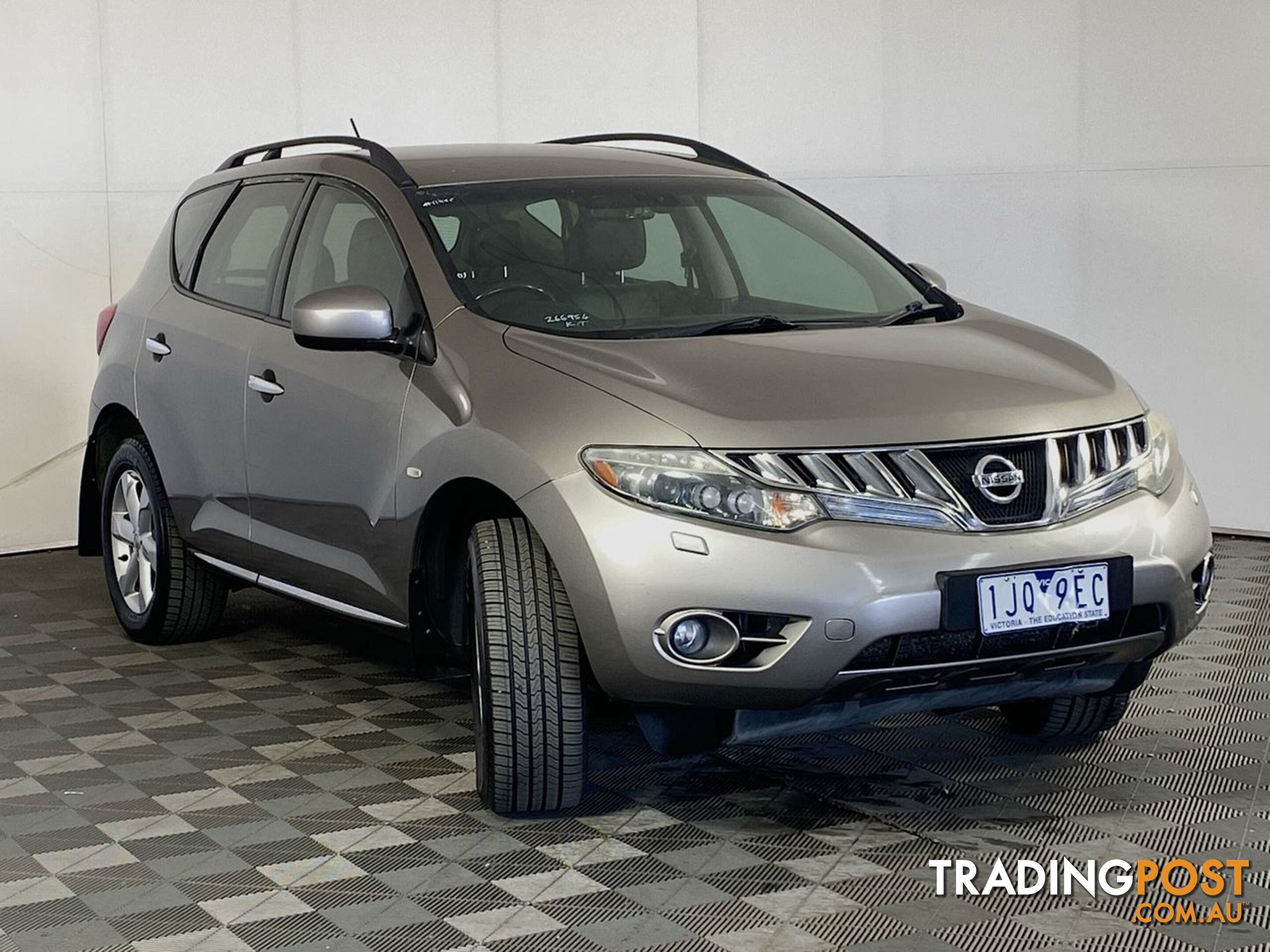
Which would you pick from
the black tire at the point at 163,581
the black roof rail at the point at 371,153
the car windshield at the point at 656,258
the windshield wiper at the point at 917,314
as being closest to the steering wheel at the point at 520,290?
the car windshield at the point at 656,258

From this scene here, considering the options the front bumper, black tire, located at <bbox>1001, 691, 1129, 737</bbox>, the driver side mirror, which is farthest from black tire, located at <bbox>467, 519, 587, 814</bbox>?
the driver side mirror

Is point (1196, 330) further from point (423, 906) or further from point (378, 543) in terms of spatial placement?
point (423, 906)

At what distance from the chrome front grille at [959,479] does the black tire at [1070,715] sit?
90 cm

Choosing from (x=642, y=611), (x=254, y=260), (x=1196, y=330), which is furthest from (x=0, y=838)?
(x=1196, y=330)

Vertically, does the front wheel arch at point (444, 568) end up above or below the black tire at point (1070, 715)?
above

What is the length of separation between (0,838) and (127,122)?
485 centimetres

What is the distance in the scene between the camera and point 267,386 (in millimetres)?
4645

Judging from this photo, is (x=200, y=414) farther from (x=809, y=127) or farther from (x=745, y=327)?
(x=809, y=127)

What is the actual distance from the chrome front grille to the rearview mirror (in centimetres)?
105

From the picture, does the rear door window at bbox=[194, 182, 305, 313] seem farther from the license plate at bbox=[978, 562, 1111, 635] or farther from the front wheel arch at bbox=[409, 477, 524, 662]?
the license plate at bbox=[978, 562, 1111, 635]

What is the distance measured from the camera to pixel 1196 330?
7.45m

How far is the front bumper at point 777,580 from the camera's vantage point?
3.34 meters

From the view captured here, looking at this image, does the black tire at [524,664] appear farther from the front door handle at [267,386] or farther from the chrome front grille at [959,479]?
the front door handle at [267,386]

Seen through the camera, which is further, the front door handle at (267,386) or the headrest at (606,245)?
the front door handle at (267,386)
